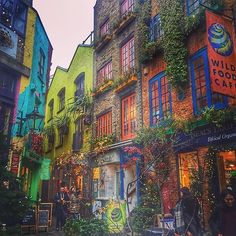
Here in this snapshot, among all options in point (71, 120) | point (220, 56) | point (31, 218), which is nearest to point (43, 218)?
point (31, 218)

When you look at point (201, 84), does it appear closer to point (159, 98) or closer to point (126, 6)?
point (159, 98)

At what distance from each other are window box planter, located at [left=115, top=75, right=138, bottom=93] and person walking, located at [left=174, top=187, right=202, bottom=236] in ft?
24.6

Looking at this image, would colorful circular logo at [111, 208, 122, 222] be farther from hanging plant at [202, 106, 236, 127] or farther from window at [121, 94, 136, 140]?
hanging plant at [202, 106, 236, 127]

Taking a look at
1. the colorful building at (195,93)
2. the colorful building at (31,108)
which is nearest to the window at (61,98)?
Result: the colorful building at (31,108)

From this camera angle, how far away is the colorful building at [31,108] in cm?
1566

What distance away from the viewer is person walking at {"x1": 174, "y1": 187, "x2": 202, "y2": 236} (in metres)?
7.79

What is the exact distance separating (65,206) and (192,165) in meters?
6.58

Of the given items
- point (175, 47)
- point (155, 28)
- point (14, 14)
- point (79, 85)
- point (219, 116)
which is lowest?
point (219, 116)

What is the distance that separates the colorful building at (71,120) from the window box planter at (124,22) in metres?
3.78

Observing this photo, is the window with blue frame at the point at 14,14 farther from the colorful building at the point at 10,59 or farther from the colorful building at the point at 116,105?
the colorful building at the point at 116,105

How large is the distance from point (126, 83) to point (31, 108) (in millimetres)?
6244

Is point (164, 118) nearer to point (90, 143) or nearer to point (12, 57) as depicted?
point (90, 143)

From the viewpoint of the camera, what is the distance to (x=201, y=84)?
1059cm

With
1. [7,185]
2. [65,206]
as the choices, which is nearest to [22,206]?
[7,185]
